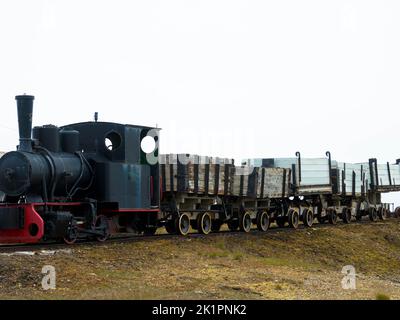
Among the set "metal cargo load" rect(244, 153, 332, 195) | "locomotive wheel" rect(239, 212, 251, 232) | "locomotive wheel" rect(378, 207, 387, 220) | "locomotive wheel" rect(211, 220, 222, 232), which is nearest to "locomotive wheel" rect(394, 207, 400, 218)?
"locomotive wheel" rect(378, 207, 387, 220)

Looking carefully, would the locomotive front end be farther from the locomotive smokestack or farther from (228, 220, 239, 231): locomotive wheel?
(228, 220, 239, 231): locomotive wheel

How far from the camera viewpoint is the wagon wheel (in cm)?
1514

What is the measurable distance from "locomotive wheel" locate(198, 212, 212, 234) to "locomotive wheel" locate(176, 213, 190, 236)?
2.65 ft

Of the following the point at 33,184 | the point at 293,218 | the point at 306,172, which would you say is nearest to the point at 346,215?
the point at 306,172

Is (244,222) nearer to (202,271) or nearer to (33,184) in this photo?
(202,271)

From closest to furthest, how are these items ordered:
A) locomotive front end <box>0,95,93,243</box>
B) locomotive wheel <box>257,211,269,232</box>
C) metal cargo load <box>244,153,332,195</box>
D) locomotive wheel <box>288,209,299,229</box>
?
locomotive front end <box>0,95,93,243</box>
locomotive wheel <box>257,211,269,232</box>
locomotive wheel <box>288,209,299,229</box>
metal cargo load <box>244,153,332,195</box>

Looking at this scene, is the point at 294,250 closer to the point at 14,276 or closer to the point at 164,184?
the point at 164,184

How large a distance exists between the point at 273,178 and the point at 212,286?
12.9 m

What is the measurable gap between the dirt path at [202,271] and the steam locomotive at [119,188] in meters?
1.12

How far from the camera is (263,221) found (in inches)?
941

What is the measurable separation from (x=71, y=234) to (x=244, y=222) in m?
8.60
